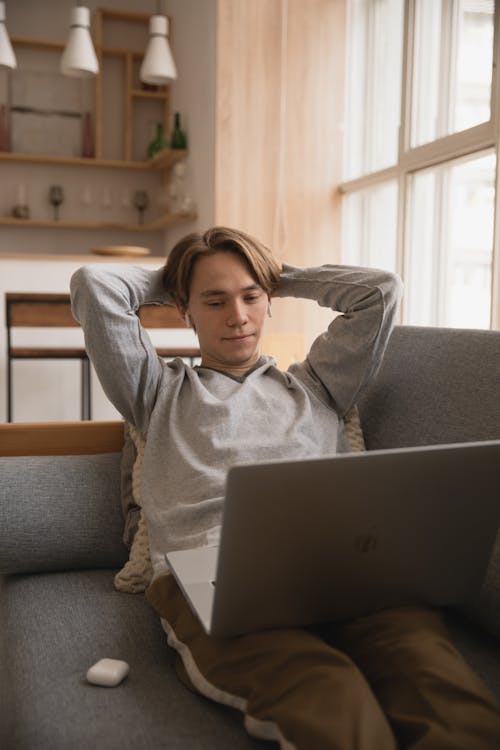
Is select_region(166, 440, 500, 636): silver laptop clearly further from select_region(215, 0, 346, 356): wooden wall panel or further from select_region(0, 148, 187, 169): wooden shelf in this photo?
select_region(0, 148, 187, 169): wooden shelf

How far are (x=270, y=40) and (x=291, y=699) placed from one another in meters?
3.97

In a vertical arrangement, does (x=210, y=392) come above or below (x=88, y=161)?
below

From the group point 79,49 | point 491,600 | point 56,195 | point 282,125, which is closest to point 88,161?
point 56,195

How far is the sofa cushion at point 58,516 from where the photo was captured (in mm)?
1381

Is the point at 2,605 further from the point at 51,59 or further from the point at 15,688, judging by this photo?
the point at 51,59

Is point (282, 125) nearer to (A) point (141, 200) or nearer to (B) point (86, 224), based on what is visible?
(A) point (141, 200)

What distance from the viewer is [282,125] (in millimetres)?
4227

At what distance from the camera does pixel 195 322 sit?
4.87ft

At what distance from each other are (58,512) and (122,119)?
4819 millimetres

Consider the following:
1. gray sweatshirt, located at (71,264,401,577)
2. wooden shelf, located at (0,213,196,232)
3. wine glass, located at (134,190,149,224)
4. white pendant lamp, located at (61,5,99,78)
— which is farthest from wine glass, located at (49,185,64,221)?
gray sweatshirt, located at (71,264,401,577)

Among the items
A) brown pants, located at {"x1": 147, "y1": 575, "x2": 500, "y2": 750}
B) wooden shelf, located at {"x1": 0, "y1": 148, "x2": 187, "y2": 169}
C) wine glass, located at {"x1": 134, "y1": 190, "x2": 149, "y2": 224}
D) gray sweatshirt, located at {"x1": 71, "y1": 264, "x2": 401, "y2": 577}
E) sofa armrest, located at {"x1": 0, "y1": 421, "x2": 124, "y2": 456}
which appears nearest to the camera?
brown pants, located at {"x1": 147, "y1": 575, "x2": 500, "y2": 750}

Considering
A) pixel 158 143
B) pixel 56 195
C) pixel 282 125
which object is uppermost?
pixel 158 143

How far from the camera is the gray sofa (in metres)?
0.91

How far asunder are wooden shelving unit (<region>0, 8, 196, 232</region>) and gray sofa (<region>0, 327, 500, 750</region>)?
3.99 metres
